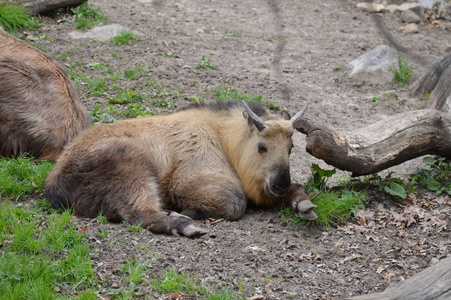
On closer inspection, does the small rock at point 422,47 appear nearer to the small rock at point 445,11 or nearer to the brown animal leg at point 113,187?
the small rock at point 445,11

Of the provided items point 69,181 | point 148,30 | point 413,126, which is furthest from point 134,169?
point 148,30

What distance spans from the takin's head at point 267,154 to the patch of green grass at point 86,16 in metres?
5.92

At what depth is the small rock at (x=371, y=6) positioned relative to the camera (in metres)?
15.1

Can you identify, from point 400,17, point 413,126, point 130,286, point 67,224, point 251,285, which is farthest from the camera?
point 400,17

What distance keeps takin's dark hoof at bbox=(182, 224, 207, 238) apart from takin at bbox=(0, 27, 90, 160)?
2514mm

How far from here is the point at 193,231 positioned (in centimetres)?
561

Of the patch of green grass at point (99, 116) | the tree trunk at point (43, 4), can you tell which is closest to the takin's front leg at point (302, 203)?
the patch of green grass at point (99, 116)

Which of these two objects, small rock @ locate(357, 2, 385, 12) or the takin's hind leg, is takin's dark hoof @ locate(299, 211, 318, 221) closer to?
the takin's hind leg

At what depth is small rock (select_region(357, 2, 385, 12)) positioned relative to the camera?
15086mm

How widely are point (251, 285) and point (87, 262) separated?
1431 mm

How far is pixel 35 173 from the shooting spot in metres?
6.71

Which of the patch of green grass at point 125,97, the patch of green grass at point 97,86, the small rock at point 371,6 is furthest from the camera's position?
the small rock at point 371,6

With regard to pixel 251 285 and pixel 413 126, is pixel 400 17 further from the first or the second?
pixel 251 285

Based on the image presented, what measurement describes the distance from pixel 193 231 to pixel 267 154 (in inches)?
56.5
